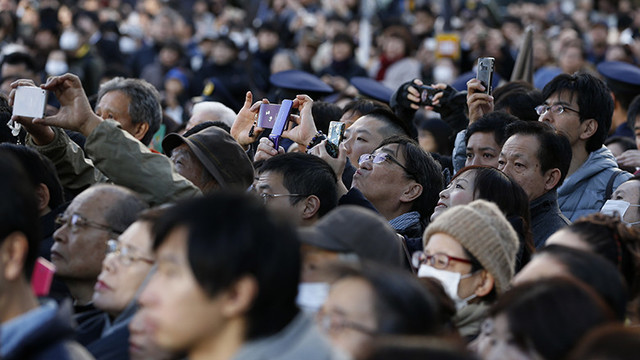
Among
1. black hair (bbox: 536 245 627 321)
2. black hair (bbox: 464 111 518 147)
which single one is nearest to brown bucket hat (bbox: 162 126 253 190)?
black hair (bbox: 464 111 518 147)

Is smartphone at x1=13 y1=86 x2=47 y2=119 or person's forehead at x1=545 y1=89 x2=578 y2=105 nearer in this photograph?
smartphone at x1=13 y1=86 x2=47 y2=119

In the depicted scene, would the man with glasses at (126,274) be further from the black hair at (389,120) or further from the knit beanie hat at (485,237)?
the black hair at (389,120)

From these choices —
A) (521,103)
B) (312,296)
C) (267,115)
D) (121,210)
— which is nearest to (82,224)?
(121,210)

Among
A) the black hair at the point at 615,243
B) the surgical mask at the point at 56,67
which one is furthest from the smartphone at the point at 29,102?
the surgical mask at the point at 56,67

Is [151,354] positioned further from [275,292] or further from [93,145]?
[93,145]

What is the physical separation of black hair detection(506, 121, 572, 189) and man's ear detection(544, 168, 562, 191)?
0.06 ft

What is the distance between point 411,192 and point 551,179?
2.63ft

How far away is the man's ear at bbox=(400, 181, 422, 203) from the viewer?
18.2 feet

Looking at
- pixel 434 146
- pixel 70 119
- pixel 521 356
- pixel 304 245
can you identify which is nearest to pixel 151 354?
pixel 304 245

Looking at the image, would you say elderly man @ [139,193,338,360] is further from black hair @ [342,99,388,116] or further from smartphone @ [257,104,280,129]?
black hair @ [342,99,388,116]

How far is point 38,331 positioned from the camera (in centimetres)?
259

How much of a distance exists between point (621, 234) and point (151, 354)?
6.06 feet

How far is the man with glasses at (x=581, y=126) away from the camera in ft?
19.1

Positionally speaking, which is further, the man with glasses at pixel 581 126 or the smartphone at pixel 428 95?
the smartphone at pixel 428 95
